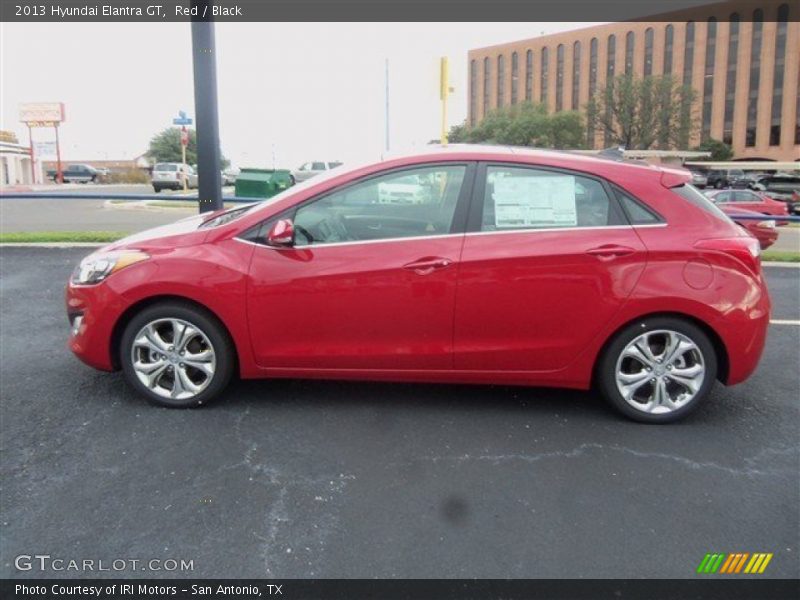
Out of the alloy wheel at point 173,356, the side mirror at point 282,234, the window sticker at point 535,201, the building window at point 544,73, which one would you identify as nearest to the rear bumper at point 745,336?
the window sticker at point 535,201

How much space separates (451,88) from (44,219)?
11.8m

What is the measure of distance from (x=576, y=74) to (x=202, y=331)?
86139 mm

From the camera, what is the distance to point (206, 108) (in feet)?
21.2

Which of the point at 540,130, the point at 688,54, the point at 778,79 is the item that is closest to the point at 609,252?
the point at 540,130

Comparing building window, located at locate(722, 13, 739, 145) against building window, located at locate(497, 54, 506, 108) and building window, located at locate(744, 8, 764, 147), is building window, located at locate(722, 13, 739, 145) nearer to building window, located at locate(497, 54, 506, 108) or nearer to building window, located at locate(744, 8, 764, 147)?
building window, located at locate(744, 8, 764, 147)

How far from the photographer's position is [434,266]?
12.8ft

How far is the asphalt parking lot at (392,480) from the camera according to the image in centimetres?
273

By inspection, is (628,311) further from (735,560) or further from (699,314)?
(735,560)

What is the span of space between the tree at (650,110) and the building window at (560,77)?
76.7 ft

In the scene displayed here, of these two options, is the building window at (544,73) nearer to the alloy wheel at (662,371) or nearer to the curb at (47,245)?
the curb at (47,245)

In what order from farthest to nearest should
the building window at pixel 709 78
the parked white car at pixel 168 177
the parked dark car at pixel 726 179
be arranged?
the building window at pixel 709 78 → the parked dark car at pixel 726 179 → the parked white car at pixel 168 177

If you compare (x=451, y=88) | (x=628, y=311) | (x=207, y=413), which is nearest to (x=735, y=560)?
(x=628, y=311)

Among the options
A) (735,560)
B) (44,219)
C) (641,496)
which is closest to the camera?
(735,560)

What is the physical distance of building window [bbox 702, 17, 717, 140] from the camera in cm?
7300
